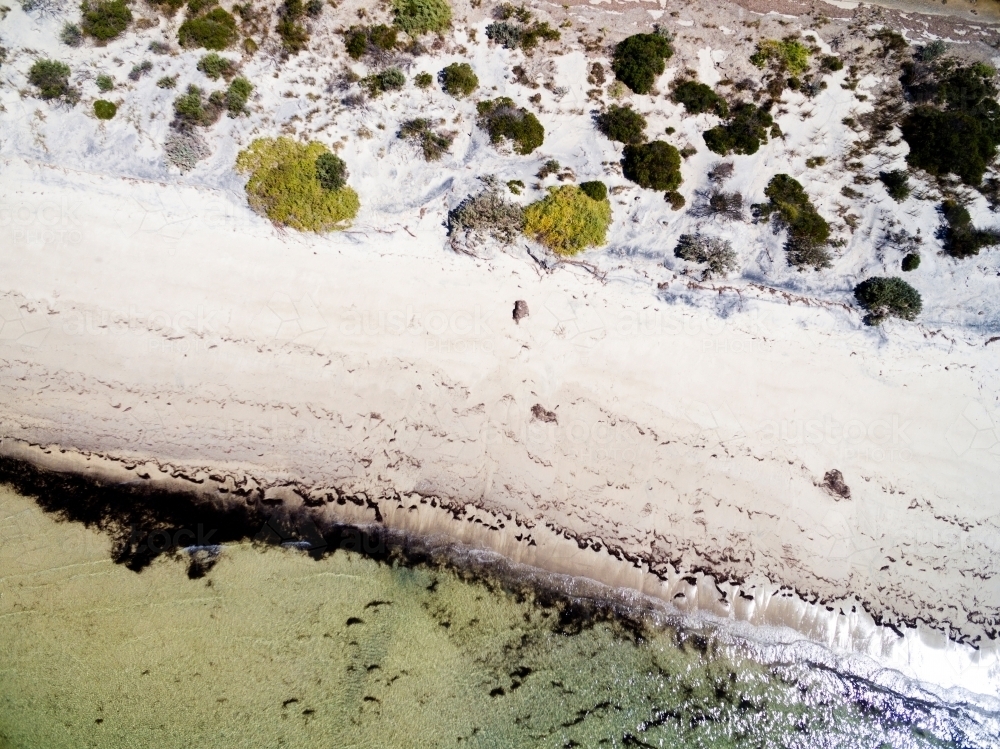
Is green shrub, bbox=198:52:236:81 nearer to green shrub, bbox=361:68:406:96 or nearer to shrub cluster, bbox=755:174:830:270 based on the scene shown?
green shrub, bbox=361:68:406:96

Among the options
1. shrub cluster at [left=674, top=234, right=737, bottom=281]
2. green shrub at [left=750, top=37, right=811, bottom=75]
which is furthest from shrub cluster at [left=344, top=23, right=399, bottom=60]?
green shrub at [left=750, top=37, right=811, bottom=75]

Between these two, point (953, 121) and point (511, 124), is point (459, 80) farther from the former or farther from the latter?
point (953, 121)

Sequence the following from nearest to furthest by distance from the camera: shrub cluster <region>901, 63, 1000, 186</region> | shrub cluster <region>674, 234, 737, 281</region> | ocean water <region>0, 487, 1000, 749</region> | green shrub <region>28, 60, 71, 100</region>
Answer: ocean water <region>0, 487, 1000, 749</region> → green shrub <region>28, 60, 71, 100</region> → shrub cluster <region>901, 63, 1000, 186</region> → shrub cluster <region>674, 234, 737, 281</region>

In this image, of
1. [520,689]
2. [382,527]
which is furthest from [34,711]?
[520,689]

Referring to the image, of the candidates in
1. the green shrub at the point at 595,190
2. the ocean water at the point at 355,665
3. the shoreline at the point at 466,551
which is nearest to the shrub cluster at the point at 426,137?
the green shrub at the point at 595,190

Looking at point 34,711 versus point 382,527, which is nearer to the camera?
point 34,711

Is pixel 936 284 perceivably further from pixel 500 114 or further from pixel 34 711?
pixel 34 711

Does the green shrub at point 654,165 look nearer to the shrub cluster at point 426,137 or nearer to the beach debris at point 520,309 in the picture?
the beach debris at point 520,309
